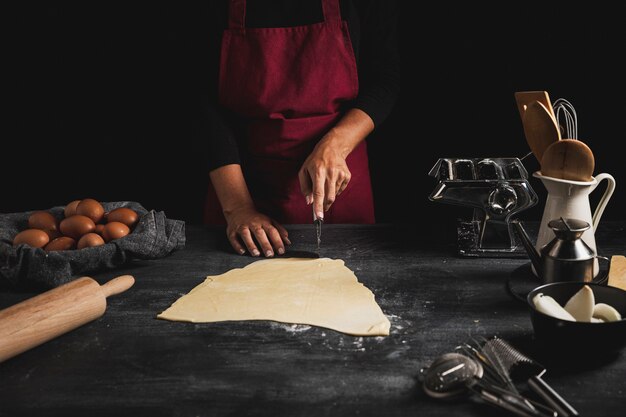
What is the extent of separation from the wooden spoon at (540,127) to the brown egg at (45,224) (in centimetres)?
113

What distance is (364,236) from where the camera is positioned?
1.62 meters

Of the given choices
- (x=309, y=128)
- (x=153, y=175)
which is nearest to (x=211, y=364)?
(x=309, y=128)

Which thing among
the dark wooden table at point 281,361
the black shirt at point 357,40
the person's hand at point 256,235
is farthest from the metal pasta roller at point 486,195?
the black shirt at point 357,40

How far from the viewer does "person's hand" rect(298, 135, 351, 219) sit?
152cm

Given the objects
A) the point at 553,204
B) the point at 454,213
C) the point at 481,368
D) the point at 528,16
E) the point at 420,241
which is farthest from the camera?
the point at 454,213

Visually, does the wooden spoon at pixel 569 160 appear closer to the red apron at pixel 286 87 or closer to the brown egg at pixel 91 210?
the red apron at pixel 286 87

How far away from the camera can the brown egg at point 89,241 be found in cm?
138

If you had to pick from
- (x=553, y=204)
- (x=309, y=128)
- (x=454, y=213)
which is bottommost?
(x=454, y=213)

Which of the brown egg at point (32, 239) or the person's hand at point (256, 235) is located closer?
the brown egg at point (32, 239)

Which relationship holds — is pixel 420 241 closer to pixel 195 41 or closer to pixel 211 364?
pixel 211 364

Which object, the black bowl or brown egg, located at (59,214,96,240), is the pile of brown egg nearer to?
brown egg, located at (59,214,96,240)

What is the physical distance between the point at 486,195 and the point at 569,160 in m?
0.26

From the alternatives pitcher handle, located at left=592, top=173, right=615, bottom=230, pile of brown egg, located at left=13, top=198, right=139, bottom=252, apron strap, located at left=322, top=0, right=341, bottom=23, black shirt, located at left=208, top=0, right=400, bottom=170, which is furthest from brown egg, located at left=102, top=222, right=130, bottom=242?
pitcher handle, located at left=592, top=173, right=615, bottom=230

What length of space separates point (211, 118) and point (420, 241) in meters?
0.79
